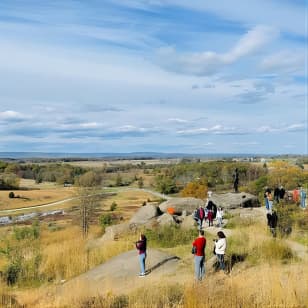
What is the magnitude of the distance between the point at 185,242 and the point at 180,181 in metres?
84.3

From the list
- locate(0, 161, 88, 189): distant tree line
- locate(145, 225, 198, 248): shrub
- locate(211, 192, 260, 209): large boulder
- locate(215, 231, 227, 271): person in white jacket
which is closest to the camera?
locate(215, 231, 227, 271): person in white jacket

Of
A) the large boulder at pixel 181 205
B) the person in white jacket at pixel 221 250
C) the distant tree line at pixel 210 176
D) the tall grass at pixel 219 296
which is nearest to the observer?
the tall grass at pixel 219 296

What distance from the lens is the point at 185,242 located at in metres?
21.3

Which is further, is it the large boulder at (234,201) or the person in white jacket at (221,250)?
the large boulder at (234,201)

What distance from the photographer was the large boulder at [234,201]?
31.6 metres

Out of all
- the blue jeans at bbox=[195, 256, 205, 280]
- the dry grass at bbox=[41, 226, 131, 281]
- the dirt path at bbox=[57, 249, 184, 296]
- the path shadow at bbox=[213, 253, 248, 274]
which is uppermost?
the blue jeans at bbox=[195, 256, 205, 280]

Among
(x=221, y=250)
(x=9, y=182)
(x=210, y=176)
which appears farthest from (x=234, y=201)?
(x=9, y=182)

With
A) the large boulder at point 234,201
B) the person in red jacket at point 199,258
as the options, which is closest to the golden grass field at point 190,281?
the person in red jacket at point 199,258

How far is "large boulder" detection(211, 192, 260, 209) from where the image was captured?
104 ft

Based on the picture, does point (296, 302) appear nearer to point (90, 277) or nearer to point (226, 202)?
point (90, 277)

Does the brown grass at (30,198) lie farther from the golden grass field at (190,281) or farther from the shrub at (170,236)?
the golden grass field at (190,281)

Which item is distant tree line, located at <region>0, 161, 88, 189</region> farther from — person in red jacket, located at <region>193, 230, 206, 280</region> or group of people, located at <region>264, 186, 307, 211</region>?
person in red jacket, located at <region>193, 230, 206, 280</region>

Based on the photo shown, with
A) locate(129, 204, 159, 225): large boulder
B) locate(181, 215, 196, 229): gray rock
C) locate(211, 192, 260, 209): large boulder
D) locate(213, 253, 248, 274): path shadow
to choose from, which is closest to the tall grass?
locate(213, 253, 248, 274): path shadow

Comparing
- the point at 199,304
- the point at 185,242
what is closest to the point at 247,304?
the point at 199,304
